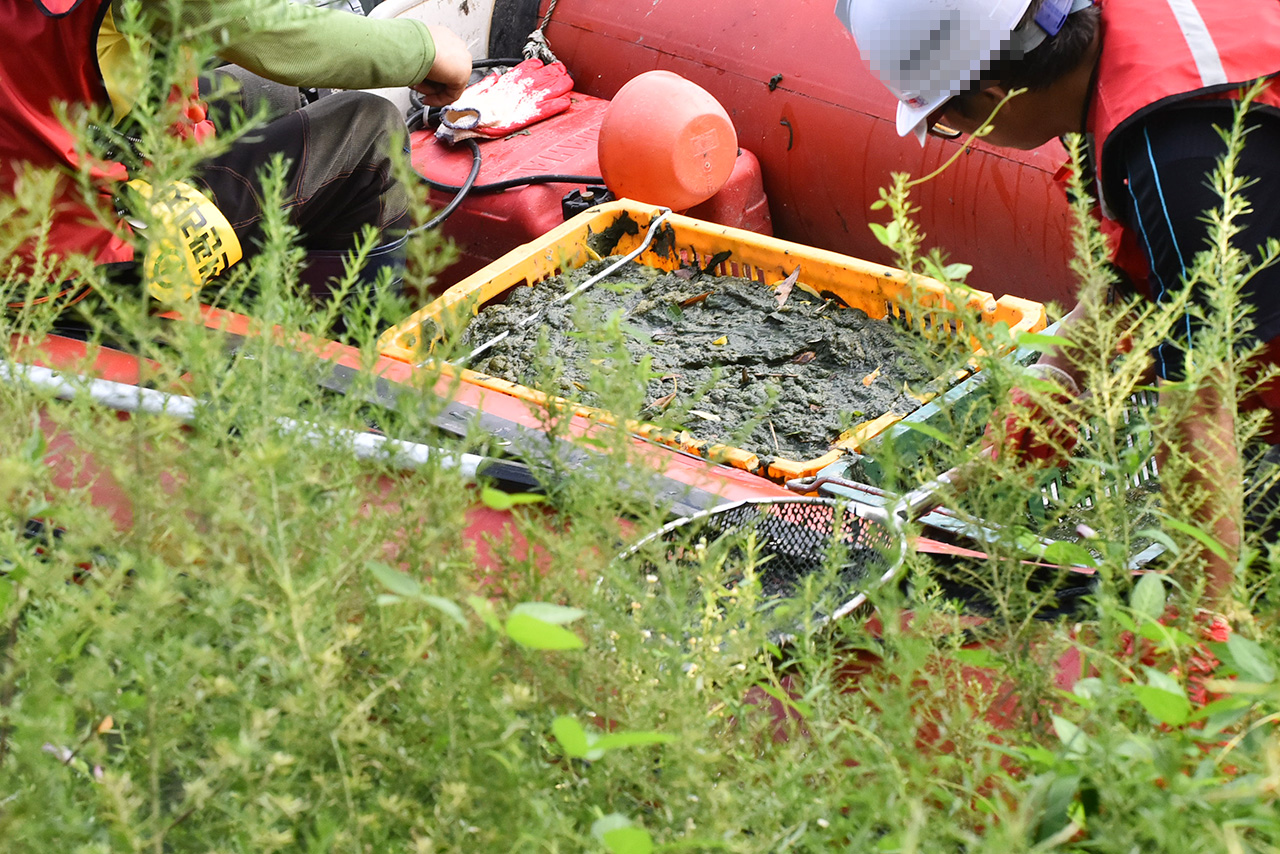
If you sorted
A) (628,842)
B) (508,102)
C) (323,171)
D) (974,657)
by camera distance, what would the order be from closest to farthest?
1. (628,842)
2. (974,657)
3. (323,171)
4. (508,102)

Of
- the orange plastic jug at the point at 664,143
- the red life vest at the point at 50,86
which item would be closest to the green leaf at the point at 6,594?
the red life vest at the point at 50,86

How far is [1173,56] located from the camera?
141 cm

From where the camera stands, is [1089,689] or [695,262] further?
[695,262]

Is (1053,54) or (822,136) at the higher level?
(1053,54)

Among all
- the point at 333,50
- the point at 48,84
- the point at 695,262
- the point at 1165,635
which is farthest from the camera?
the point at 695,262

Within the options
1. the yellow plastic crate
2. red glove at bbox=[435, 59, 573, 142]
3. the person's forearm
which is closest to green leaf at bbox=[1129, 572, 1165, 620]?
the yellow plastic crate

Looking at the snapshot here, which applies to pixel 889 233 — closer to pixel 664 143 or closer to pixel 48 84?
pixel 48 84

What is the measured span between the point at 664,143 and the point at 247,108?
111cm

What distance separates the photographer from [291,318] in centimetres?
98

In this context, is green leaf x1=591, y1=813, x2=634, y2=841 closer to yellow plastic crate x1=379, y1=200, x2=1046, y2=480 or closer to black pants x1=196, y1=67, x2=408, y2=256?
yellow plastic crate x1=379, y1=200, x2=1046, y2=480

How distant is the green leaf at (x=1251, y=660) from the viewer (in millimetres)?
702

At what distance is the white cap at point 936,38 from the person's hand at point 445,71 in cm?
120

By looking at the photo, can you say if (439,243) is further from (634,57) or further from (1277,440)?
(634,57)

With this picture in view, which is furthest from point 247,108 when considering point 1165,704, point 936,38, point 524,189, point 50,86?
point 1165,704
